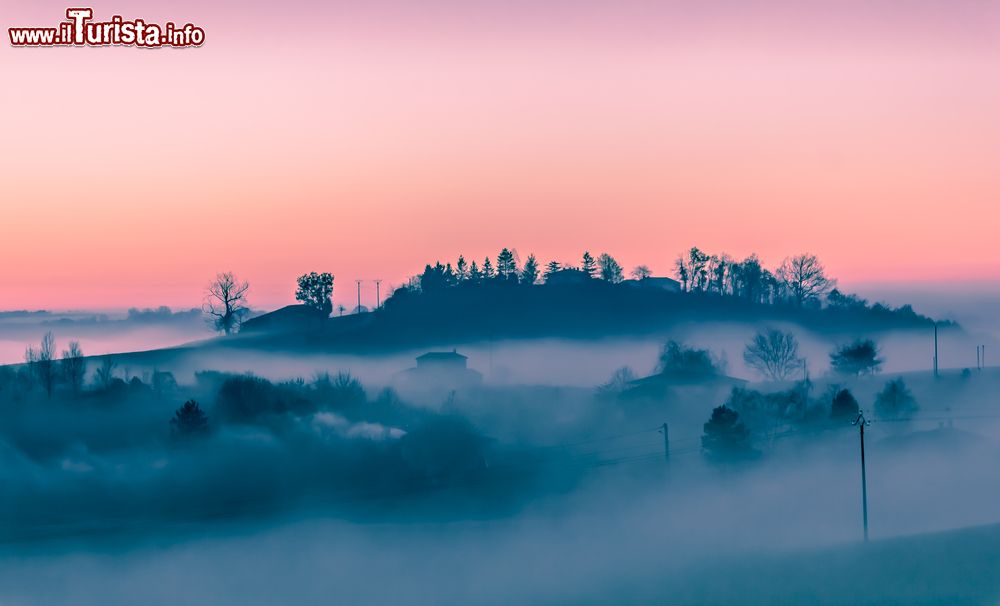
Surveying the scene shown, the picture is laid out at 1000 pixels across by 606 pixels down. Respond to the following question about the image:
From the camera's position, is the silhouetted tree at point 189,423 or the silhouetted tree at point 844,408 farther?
the silhouetted tree at point 189,423

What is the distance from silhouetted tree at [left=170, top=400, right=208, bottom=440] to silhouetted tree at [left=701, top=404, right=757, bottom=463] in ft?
222

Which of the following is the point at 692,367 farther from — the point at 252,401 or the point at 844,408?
the point at 252,401

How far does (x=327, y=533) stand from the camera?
128 m

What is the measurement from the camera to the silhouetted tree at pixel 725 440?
436 ft

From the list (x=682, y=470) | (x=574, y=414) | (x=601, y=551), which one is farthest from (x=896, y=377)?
(x=601, y=551)

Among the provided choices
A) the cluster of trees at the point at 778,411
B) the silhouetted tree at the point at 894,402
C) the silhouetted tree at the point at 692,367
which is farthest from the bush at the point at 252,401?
the silhouetted tree at the point at 894,402

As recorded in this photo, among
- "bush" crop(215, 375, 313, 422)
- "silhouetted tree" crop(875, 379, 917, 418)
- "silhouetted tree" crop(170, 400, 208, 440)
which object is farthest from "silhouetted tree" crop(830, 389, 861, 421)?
"silhouetted tree" crop(170, 400, 208, 440)

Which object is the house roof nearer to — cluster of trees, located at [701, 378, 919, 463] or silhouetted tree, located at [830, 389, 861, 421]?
cluster of trees, located at [701, 378, 919, 463]

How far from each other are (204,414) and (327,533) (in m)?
47.8

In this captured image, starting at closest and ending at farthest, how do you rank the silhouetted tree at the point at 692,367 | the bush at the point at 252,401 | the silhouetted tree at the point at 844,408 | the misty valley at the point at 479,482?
the misty valley at the point at 479,482, the silhouetted tree at the point at 844,408, the bush at the point at 252,401, the silhouetted tree at the point at 692,367

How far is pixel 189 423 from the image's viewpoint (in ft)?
511

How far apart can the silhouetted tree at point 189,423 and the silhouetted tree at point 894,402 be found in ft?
313

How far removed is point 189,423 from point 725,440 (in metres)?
70.9

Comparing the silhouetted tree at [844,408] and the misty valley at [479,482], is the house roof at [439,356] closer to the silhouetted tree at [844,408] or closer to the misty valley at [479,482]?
the misty valley at [479,482]
